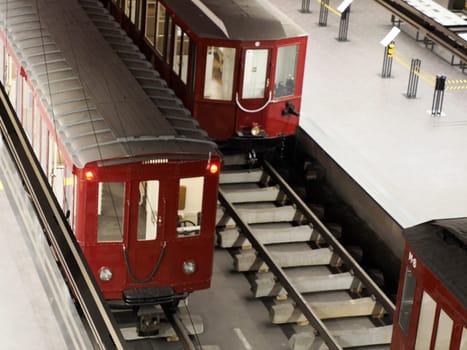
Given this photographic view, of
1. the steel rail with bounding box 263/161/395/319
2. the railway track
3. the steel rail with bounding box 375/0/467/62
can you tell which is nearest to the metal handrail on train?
the steel rail with bounding box 375/0/467/62

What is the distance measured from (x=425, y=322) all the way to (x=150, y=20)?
35.2 ft

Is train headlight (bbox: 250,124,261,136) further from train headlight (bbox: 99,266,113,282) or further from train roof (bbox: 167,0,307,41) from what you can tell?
train headlight (bbox: 99,266,113,282)

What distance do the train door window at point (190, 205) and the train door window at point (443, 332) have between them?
152 inches

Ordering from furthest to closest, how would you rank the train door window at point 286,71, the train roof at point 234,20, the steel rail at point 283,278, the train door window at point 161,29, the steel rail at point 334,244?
the train door window at point 161,29
the train door window at point 286,71
the train roof at point 234,20
the steel rail at point 334,244
the steel rail at point 283,278

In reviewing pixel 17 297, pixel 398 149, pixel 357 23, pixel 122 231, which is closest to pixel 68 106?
pixel 122 231

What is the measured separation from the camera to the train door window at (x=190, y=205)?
13.5 m

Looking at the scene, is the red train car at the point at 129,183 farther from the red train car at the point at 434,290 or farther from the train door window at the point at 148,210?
the red train car at the point at 434,290

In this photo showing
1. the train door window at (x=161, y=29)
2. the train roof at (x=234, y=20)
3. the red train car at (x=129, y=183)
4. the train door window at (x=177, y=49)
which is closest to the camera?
the red train car at (x=129, y=183)

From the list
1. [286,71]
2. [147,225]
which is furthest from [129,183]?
[286,71]

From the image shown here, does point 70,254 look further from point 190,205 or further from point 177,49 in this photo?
point 177,49

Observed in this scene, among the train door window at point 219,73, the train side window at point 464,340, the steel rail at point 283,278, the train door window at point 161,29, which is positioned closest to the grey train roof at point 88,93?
the train door window at point 219,73

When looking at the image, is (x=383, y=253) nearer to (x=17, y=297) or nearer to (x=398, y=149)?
(x=398, y=149)

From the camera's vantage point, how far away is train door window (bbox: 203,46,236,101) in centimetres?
1811

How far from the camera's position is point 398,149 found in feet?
66.3
